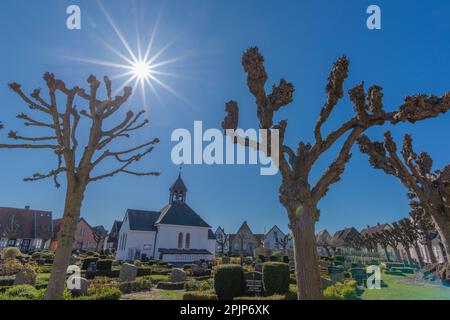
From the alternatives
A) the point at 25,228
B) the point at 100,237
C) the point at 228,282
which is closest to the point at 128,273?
the point at 228,282

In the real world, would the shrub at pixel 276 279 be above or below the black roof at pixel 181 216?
below

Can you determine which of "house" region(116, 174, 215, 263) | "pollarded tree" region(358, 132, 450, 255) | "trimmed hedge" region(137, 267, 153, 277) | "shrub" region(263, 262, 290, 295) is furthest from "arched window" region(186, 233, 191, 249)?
"pollarded tree" region(358, 132, 450, 255)

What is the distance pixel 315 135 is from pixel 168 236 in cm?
3421

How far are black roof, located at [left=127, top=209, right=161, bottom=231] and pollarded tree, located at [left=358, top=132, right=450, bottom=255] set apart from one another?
3277 cm

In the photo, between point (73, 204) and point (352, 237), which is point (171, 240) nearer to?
point (73, 204)

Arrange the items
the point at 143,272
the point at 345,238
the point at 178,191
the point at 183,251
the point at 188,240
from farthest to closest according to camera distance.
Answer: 1. the point at 345,238
2. the point at 178,191
3. the point at 188,240
4. the point at 183,251
5. the point at 143,272

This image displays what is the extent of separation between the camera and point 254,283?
13391mm

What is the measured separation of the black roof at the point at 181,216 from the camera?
37.9 metres

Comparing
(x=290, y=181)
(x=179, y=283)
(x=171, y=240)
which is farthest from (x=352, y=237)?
(x=290, y=181)

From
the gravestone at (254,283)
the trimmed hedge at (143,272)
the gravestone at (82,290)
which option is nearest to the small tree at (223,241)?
the trimmed hedge at (143,272)

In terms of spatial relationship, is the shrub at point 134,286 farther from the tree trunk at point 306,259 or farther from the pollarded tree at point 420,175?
the pollarded tree at point 420,175

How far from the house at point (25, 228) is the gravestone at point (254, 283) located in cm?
4474

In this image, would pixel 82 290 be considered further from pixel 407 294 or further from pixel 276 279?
pixel 407 294

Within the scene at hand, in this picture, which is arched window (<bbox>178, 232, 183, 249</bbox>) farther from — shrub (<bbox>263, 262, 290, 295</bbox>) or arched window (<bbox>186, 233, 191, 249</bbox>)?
shrub (<bbox>263, 262, 290, 295</bbox>)
